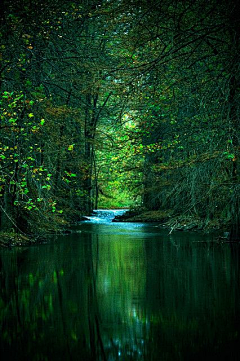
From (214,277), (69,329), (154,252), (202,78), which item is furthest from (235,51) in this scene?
(69,329)

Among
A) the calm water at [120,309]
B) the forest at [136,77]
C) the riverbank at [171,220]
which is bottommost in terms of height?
the calm water at [120,309]

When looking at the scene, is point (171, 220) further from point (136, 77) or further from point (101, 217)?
point (136, 77)

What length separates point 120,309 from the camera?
154 inches

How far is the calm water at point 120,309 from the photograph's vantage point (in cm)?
282

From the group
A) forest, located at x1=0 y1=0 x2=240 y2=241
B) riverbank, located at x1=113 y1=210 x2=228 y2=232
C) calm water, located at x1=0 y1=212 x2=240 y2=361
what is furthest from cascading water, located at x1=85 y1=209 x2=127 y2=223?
calm water, located at x1=0 y1=212 x2=240 y2=361

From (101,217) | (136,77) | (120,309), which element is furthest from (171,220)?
(120,309)

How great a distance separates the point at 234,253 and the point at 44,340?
5.85m

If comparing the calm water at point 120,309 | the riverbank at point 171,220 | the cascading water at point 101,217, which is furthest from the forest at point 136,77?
the cascading water at point 101,217

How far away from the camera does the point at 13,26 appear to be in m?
8.15

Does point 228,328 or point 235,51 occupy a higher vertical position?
point 235,51

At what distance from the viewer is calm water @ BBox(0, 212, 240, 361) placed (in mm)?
2820

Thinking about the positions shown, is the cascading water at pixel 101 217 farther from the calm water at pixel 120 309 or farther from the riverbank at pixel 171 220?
the calm water at pixel 120 309

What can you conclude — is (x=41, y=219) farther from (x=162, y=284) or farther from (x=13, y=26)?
(x=162, y=284)

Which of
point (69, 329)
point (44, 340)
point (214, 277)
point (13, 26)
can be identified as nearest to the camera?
point (44, 340)
